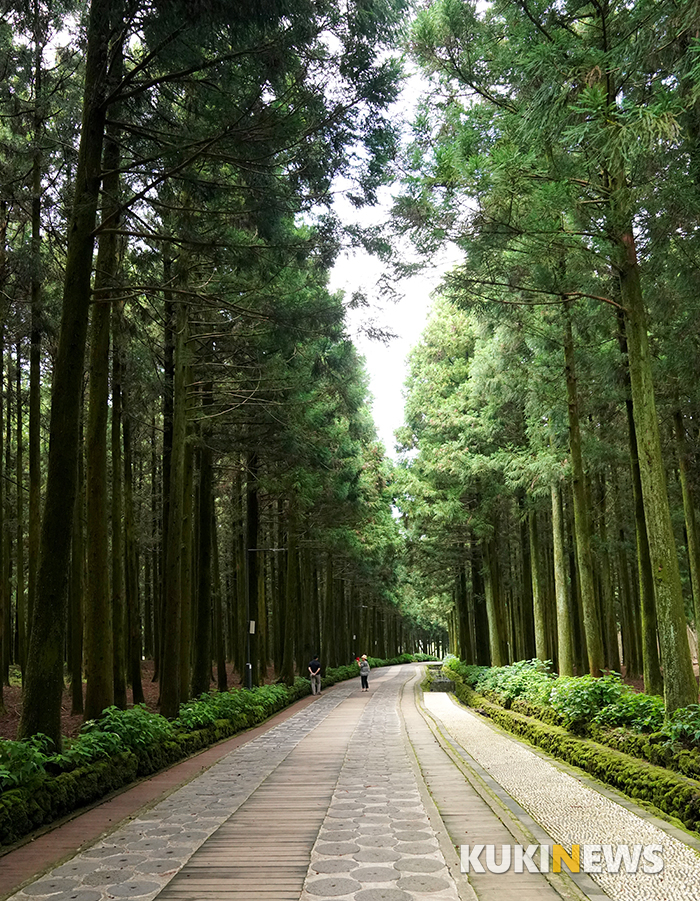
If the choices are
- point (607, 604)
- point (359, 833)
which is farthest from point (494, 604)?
point (359, 833)

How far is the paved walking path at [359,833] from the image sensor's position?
469 cm

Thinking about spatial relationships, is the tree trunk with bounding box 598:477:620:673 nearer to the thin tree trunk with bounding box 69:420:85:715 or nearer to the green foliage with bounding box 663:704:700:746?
the green foliage with bounding box 663:704:700:746

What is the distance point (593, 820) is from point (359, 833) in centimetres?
219

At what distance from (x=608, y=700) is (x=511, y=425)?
10.8 meters

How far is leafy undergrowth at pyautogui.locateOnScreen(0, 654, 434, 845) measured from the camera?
258 inches

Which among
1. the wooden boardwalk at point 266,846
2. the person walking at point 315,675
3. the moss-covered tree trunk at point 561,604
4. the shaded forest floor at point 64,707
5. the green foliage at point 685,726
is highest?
the moss-covered tree trunk at point 561,604

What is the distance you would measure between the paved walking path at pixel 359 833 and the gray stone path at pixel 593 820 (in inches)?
0.6

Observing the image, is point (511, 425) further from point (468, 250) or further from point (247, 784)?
point (247, 784)

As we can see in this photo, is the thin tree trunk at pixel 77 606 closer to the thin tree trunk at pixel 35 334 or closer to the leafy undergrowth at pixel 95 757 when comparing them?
the thin tree trunk at pixel 35 334

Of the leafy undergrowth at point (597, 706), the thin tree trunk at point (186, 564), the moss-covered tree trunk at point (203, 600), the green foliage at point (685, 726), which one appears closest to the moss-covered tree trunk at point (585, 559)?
the leafy undergrowth at point (597, 706)

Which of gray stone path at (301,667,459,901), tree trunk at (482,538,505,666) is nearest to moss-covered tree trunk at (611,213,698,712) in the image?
gray stone path at (301,667,459,901)

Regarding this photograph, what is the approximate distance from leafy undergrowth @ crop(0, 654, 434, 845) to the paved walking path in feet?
1.13

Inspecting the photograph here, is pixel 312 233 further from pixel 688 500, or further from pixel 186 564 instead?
pixel 688 500

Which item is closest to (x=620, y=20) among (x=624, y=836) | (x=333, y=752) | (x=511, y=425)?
(x=624, y=836)
